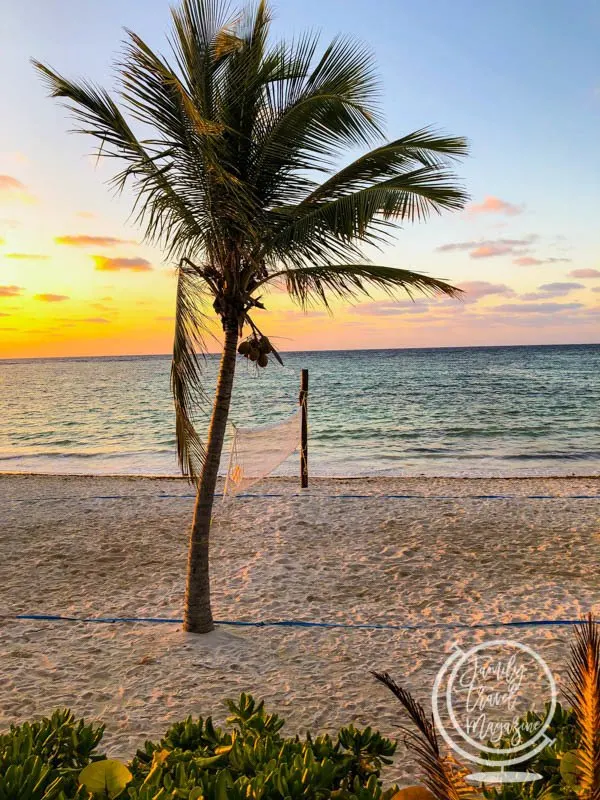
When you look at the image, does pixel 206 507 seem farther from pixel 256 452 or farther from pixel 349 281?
pixel 256 452

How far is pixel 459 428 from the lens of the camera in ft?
57.2

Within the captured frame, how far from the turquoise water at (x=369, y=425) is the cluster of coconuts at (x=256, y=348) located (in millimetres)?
240

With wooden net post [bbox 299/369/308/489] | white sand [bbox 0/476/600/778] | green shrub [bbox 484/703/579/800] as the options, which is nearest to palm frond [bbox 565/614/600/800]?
green shrub [bbox 484/703/579/800]

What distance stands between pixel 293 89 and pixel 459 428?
1481cm

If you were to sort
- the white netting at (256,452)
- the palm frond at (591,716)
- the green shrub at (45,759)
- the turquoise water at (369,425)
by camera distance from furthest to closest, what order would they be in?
the turquoise water at (369,425), the white netting at (256,452), the green shrub at (45,759), the palm frond at (591,716)

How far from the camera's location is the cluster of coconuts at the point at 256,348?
377 cm

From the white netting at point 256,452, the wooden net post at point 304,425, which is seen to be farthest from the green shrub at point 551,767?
the wooden net post at point 304,425

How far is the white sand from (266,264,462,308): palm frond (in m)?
2.15

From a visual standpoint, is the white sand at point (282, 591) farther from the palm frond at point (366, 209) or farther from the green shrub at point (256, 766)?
the palm frond at point (366, 209)

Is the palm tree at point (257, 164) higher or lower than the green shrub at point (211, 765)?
higher

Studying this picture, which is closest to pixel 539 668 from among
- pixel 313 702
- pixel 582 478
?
pixel 313 702

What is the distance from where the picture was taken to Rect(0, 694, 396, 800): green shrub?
1.30 m

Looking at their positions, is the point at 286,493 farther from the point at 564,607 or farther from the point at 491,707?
the point at 491,707

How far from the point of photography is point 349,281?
139 inches
